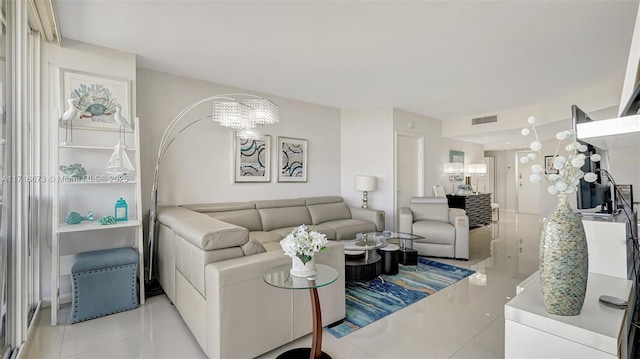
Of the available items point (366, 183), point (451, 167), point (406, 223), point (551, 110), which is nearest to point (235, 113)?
point (366, 183)

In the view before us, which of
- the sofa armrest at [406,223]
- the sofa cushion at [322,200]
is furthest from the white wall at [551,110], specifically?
the sofa cushion at [322,200]

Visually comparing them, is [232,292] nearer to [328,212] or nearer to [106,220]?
[106,220]

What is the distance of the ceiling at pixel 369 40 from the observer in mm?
2166

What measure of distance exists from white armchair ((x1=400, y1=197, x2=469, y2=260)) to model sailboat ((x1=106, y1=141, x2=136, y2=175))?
365 cm

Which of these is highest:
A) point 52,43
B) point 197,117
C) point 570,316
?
point 52,43

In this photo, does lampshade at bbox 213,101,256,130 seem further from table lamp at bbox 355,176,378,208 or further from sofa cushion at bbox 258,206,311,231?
table lamp at bbox 355,176,378,208

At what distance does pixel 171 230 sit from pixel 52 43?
2009 mm

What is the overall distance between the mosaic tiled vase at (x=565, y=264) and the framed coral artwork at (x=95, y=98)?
339 cm

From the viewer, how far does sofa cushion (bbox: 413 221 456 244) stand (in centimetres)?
419

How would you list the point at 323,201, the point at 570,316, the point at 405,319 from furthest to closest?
the point at 323,201, the point at 405,319, the point at 570,316

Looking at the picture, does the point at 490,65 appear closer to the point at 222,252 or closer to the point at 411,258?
the point at 411,258

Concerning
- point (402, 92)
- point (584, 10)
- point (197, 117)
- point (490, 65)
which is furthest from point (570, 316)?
point (197, 117)

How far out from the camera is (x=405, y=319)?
245 centimetres

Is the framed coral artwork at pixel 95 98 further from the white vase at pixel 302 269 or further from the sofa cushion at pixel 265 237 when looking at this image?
the white vase at pixel 302 269
